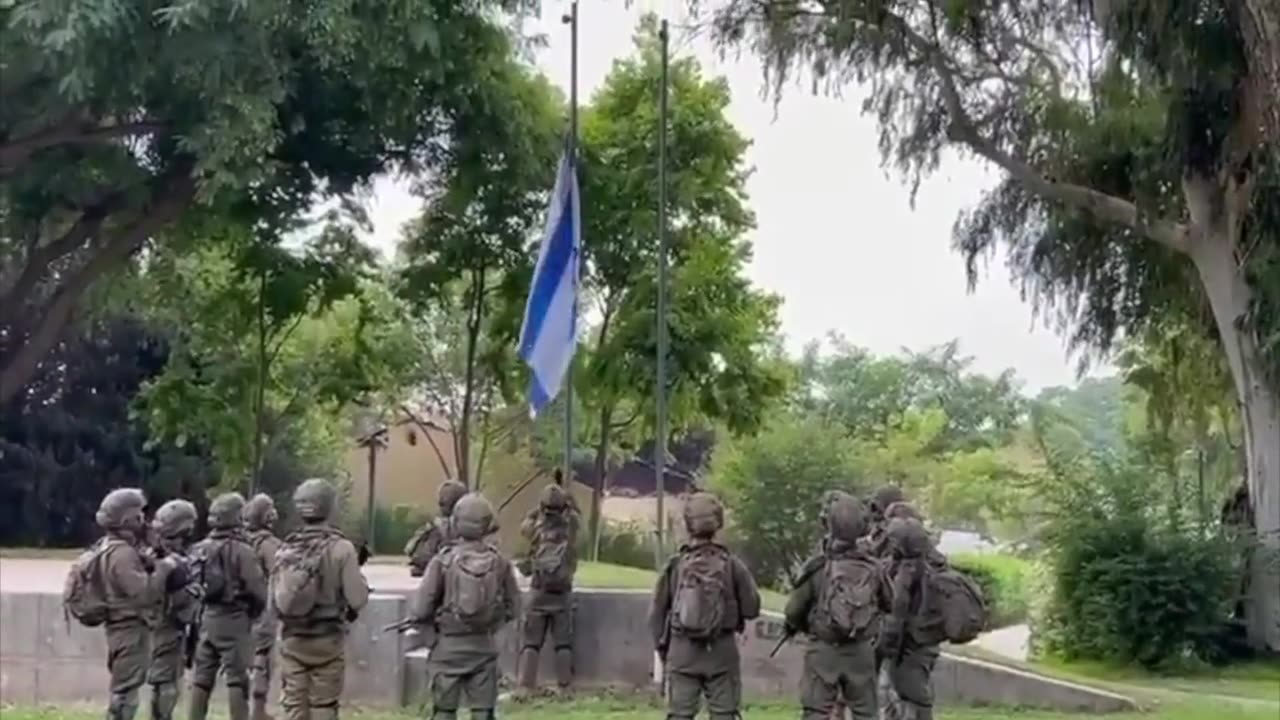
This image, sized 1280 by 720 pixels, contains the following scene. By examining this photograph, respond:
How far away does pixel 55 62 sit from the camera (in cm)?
1447

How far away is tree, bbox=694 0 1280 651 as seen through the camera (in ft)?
60.8

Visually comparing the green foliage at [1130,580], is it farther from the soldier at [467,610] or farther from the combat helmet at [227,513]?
the combat helmet at [227,513]

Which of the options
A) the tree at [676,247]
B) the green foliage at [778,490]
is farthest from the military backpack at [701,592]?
the green foliage at [778,490]

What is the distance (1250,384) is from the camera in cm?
1959

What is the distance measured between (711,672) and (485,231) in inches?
525

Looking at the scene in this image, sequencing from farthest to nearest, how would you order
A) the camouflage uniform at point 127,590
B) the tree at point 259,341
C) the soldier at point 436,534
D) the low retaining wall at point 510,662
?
the tree at point 259,341 → the low retaining wall at point 510,662 → the soldier at point 436,534 → the camouflage uniform at point 127,590

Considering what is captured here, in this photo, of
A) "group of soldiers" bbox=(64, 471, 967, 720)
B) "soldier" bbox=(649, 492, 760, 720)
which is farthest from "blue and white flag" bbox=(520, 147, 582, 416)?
"soldier" bbox=(649, 492, 760, 720)

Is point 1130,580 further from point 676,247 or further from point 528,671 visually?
point 676,247

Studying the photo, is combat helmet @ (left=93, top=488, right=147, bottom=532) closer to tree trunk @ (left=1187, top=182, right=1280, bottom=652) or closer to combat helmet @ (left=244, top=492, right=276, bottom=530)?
combat helmet @ (left=244, top=492, right=276, bottom=530)

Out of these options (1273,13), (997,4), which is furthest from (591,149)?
(1273,13)

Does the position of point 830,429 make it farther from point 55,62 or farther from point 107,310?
point 55,62

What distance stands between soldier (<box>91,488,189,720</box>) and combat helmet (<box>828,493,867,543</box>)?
4009mm

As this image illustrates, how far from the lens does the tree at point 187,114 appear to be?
14484 mm

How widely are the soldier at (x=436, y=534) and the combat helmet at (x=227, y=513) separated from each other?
4.99ft
